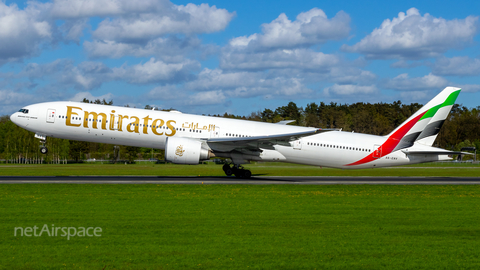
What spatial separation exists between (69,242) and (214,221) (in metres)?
4.42

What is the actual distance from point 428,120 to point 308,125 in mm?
92285

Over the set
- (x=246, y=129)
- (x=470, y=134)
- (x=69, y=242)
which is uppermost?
(x=470, y=134)

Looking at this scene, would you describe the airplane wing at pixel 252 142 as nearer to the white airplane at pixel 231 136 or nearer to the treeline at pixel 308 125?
the white airplane at pixel 231 136

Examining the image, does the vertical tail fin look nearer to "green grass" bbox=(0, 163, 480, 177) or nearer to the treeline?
"green grass" bbox=(0, 163, 480, 177)

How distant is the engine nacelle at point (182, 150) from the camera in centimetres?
2766

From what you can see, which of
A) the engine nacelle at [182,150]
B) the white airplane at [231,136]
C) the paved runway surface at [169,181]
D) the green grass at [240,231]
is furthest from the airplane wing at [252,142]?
the green grass at [240,231]

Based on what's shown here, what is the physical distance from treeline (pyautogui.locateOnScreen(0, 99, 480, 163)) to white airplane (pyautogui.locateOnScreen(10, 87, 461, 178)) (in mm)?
54809

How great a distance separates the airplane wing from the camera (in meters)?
28.5

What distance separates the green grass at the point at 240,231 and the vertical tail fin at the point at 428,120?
44.6ft

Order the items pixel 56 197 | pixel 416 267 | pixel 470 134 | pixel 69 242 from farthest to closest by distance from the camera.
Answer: pixel 470 134 < pixel 56 197 < pixel 69 242 < pixel 416 267

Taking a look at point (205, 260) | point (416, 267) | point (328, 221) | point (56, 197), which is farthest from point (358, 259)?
point (56, 197)

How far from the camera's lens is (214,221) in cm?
1292

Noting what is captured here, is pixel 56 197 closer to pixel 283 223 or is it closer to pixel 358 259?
pixel 283 223

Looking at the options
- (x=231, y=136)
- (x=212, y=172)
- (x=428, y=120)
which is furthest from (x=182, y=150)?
(x=428, y=120)
